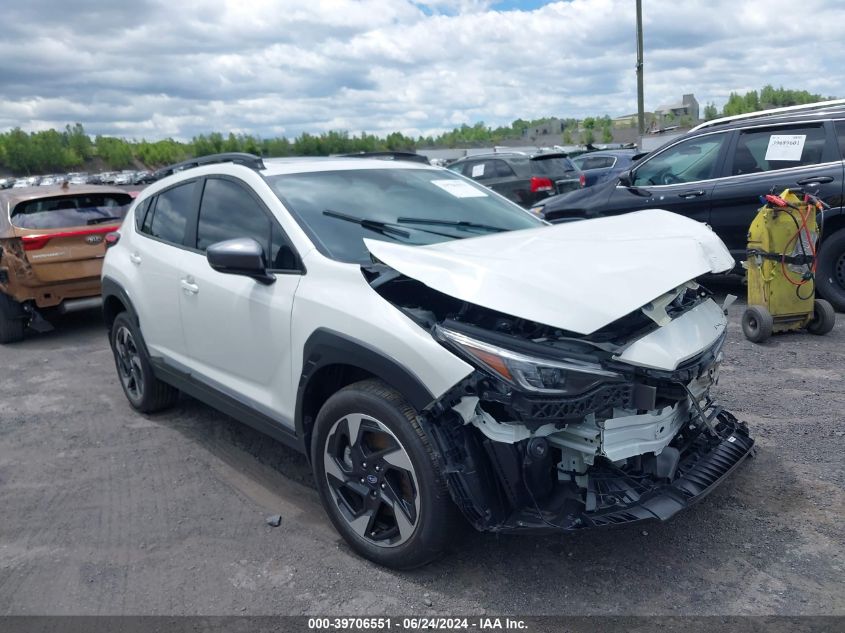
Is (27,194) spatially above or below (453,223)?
above

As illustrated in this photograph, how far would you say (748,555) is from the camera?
10.6 ft

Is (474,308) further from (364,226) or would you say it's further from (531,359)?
(364,226)

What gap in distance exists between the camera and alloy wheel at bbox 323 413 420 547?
3.09 meters

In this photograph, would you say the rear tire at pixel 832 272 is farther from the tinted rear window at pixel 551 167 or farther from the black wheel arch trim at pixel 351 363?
the tinted rear window at pixel 551 167

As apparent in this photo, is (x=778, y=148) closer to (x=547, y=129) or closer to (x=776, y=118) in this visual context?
(x=776, y=118)

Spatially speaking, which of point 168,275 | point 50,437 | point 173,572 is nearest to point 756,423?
point 173,572

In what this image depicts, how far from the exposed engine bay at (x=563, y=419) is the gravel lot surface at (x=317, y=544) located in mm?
387

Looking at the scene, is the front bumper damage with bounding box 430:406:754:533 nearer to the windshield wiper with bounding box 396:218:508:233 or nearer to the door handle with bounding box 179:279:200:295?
the windshield wiper with bounding box 396:218:508:233

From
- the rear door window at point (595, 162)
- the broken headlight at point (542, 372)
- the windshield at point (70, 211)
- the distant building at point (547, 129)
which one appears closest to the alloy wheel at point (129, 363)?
the windshield at point (70, 211)

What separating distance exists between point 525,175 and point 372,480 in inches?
512

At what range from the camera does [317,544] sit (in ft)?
11.6

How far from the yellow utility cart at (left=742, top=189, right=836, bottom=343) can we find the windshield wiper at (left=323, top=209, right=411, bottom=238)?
12.9 feet

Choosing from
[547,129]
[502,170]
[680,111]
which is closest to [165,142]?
[547,129]

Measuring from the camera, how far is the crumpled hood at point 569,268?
2820 millimetres
